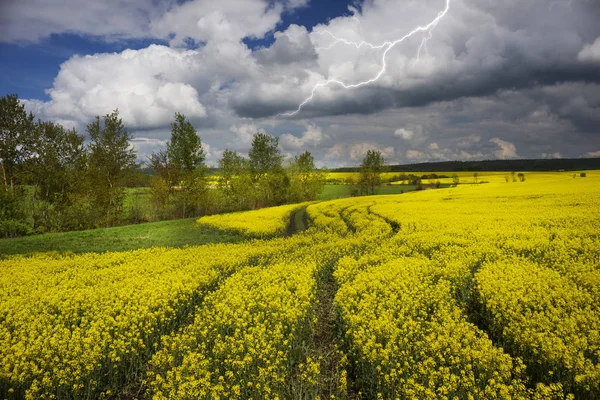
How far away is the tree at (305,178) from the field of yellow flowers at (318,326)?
56427mm

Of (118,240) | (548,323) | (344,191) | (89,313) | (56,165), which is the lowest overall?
(118,240)

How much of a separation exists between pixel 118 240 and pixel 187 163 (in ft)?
81.2

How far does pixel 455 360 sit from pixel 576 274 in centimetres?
707

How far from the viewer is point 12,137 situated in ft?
120

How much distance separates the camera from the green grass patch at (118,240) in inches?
866

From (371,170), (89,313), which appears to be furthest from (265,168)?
(89,313)

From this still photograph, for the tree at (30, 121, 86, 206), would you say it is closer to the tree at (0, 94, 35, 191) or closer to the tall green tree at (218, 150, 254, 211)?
the tree at (0, 94, 35, 191)

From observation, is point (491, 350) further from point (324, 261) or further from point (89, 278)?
point (89, 278)

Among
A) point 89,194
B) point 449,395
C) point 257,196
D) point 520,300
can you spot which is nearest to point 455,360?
point 449,395

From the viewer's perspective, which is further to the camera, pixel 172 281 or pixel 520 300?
pixel 172 281

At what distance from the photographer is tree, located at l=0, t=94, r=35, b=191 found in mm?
35781

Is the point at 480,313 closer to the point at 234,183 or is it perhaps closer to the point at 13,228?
the point at 13,228

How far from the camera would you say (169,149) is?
4834 cm

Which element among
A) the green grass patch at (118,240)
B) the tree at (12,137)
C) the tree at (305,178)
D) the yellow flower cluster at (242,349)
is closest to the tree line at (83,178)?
the tree at (12,137)
